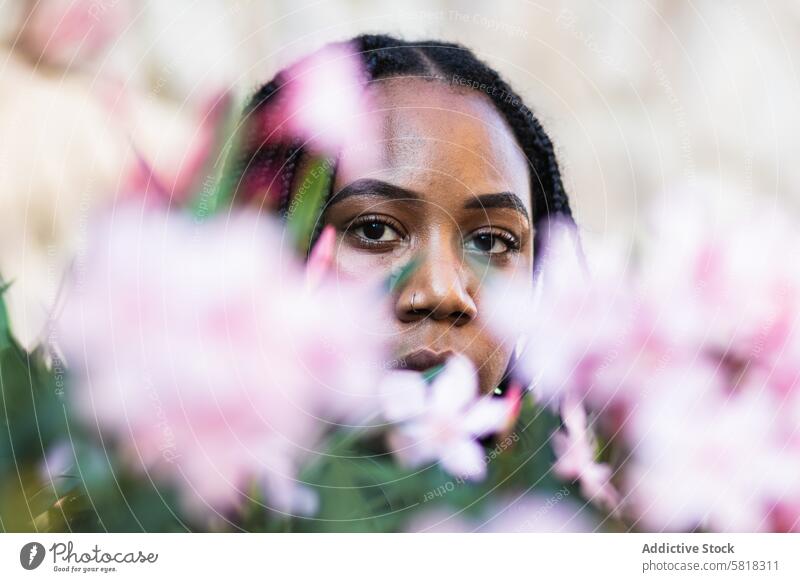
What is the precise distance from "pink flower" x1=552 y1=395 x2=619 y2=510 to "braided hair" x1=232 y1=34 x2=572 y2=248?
0.63 feet

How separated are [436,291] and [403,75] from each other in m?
0.20

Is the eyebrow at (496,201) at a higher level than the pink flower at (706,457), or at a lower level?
higher

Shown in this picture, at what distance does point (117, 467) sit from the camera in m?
0.77

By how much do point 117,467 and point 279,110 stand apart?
0.36 meters

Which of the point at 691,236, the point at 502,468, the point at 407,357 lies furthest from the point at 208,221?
the point at 691,236

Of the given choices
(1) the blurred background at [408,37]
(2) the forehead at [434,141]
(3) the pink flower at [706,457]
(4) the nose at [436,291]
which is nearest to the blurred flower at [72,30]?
(1) the blurred background at [408,37]

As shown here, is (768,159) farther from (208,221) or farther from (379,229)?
(208,221)

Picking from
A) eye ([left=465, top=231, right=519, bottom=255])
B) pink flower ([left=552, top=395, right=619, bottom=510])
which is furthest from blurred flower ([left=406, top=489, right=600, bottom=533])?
eye ([left=465, top=231, right=519, bottom=255])

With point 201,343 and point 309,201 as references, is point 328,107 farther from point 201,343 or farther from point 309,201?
point 201,343

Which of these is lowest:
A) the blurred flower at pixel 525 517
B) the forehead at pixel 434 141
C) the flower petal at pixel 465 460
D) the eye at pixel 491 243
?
the blurred flower at pixel 525 517

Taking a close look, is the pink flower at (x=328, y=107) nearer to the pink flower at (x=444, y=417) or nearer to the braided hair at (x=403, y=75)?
the braided hair at (x=403, y=75)

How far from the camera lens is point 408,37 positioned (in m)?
0.78

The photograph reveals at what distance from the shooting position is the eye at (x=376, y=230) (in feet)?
2.48

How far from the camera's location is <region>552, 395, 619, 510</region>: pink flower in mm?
797
